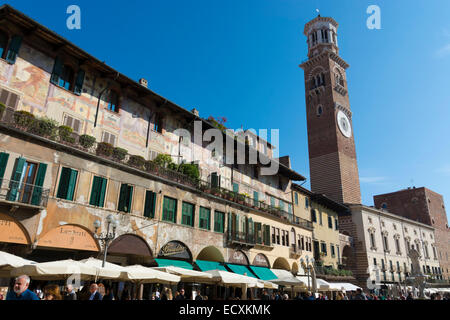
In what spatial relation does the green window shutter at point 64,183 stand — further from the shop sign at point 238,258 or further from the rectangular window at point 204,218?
the shop sign at point 238,258

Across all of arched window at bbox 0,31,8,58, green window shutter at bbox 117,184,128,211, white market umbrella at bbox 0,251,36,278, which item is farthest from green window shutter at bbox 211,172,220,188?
arched window at bbox 0,31,8,58

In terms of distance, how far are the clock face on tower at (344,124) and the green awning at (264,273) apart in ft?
121

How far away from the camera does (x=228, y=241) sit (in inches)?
946

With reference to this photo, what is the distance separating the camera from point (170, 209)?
20.4 meters

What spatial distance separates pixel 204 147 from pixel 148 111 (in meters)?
5.65

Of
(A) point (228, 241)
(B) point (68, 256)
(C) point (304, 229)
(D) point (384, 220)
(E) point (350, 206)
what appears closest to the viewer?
(B) point (68, 256)

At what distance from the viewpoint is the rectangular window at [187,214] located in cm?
2117

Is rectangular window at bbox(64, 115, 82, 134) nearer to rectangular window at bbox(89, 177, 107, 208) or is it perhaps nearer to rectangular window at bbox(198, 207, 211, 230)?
rectangular window at bbox(89, 177, 107, 208)

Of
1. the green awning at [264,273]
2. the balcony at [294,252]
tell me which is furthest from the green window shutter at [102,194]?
the balcony at [294,252]

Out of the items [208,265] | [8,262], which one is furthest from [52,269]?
[208,265]

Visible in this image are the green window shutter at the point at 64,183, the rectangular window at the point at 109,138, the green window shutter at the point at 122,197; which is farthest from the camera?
the rectangular window at the point at 109,138

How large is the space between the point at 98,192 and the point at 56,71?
7017mm
